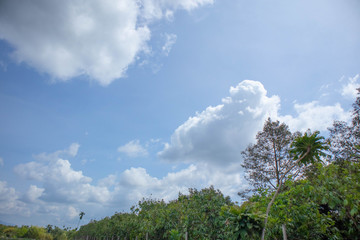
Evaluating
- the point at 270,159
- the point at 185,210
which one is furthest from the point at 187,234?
the point at 270,159

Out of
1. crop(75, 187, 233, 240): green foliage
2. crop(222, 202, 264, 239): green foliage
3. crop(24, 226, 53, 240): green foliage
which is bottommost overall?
crop(222, 202, 264, 239): green foliage

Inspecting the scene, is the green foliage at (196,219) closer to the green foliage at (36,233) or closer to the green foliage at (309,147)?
the green foliage at (309,147)

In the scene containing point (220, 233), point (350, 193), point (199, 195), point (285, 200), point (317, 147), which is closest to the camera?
point (350, 193)

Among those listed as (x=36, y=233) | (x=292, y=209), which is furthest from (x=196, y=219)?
(x=36, y=233)

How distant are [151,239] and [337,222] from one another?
401 inches

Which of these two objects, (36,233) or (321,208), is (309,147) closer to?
(321,208)

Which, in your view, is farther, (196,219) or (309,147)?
(196,219)

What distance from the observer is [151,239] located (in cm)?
1285

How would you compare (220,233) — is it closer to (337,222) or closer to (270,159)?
(337,222)

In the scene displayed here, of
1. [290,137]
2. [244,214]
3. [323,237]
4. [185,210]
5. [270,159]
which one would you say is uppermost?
[290,137]

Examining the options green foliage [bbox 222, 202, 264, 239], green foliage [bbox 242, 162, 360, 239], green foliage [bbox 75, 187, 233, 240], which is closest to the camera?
green foliage [bbox 222, 202, 264, 239]

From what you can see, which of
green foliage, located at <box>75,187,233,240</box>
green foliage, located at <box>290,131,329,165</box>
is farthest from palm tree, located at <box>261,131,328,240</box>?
green foliage, located at <box>75,187,233,240</box>

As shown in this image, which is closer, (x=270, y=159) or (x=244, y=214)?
(x=244, y=214)

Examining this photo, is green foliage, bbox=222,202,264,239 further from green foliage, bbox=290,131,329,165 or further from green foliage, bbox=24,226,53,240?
green foliage, bbox=24,226,53,240
